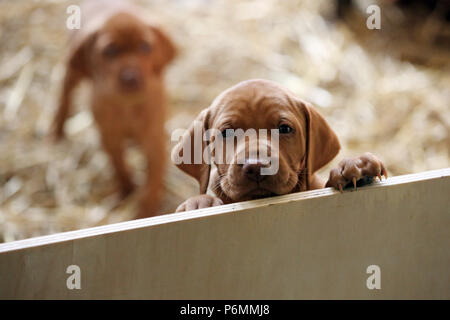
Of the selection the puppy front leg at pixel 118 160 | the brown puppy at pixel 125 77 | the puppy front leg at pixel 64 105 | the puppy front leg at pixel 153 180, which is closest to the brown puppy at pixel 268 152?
the brown puppy at pixel 125 77

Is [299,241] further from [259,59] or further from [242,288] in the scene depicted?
[259,59]

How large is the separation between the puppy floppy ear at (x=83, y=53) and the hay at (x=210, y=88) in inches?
35.3

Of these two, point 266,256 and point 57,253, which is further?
point 266,256

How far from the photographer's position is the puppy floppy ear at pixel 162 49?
4.19 meters

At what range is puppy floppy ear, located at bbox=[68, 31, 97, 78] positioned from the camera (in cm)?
409

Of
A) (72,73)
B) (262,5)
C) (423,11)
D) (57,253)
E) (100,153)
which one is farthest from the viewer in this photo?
(262,5)

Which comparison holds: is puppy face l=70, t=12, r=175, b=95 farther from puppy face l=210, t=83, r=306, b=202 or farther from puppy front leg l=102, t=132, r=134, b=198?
puppy face l=210, t=83, r=306, b=202

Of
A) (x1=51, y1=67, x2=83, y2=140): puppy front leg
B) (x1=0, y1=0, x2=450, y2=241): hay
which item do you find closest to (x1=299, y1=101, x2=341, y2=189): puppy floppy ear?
(x1=0, y1=0, x2=450, y2=241): hay

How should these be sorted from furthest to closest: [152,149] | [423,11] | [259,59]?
[423,11] < [259,59] < [152,149]

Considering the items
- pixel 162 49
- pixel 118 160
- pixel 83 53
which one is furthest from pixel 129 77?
pixel 118 160

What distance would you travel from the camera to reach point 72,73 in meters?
4.60
